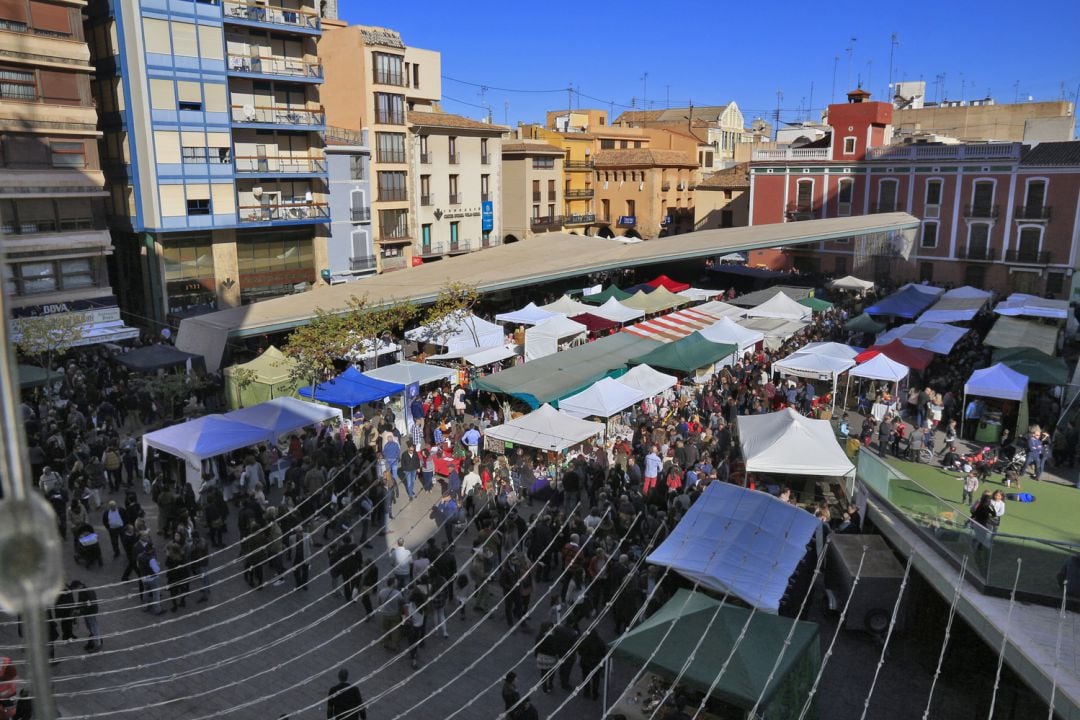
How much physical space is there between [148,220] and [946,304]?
2738 centimetres

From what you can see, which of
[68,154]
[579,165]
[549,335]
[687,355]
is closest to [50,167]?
[68,154]

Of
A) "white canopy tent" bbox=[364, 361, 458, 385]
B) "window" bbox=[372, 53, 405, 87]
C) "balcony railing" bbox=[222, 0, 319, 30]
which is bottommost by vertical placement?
"white canopy tent" bbox=[364, 361, 458, 385]

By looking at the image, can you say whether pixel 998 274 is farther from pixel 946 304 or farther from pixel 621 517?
pixel 621 517

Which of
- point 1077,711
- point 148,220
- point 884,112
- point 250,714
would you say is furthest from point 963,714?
point 884,112

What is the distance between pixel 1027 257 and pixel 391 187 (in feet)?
96.8

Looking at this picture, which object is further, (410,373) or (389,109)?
(389,109)

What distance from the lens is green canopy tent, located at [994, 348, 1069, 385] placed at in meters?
18.0

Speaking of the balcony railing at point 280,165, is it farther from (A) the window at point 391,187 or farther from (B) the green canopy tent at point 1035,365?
(B) the green canopy tent at point 1035,365

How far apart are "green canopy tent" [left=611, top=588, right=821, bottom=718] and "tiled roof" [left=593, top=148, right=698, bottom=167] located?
4657 centimetres

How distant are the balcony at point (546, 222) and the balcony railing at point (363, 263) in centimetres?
1400

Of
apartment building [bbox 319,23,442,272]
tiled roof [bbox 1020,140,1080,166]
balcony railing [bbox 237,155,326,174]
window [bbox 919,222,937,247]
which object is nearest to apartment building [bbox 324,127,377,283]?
apartment building [bbox 319,23,442,272]

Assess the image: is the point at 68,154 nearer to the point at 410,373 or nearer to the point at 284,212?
the point at 284,212

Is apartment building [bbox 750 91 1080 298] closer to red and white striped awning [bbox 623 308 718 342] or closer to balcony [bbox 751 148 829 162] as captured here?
balcony [bbox 751 148 829 162]

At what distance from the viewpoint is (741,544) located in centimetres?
1023
